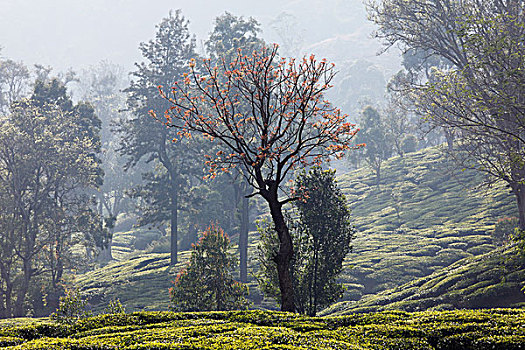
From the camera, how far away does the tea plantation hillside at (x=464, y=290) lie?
27.0 metres

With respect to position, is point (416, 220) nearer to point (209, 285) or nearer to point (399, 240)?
point (399, 240)

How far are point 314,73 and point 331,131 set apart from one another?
3.13 metres

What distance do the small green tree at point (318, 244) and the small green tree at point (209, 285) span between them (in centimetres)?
245

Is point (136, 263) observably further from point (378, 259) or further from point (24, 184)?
point (378, 259)

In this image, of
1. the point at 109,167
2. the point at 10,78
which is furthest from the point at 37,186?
the point at 109,167

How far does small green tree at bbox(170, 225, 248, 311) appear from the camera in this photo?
1000 inches

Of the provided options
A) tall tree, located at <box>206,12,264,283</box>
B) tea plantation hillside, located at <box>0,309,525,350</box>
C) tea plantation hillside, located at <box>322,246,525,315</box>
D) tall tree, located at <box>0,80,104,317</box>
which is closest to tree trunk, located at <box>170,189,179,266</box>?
tall tree, located at <box>206,12,264,283</box>

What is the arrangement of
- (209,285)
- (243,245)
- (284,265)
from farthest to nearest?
(243,245) → (209,285) → (284,265)

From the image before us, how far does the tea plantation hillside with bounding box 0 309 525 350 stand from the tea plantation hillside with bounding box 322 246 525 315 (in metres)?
9.97

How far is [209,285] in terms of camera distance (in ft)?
84.3

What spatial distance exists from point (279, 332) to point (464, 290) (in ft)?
64.3

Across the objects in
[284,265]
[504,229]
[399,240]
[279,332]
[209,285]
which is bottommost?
[399,240]

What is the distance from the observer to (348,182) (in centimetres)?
8994

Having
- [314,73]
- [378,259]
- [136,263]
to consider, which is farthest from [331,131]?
[136,263]
